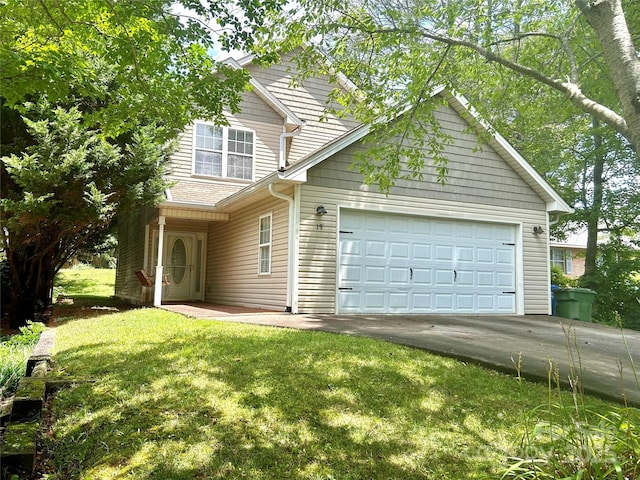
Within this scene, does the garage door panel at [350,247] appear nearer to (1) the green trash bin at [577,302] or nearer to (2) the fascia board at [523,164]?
(2) the fascia board at [523,164]

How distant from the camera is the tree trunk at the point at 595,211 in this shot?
17.4 m

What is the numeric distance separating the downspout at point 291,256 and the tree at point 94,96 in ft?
9.11

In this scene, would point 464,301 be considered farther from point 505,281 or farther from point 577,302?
point 577,302

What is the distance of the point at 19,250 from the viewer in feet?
32.7

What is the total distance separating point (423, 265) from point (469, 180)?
2.45m

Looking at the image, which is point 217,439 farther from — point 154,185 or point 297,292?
point 154,185

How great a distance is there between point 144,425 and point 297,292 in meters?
6.01

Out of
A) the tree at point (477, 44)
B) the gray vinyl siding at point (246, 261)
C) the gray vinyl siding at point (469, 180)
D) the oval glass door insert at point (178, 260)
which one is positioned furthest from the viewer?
the oval glass door insert at point (178, 260)

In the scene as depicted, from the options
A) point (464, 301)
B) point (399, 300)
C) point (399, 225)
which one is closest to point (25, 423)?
point (399, 300)

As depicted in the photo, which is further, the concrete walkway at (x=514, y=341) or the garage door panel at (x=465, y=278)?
the garage door panel at (x=465, y=278)

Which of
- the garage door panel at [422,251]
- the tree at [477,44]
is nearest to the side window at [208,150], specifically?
the tree at [477,44]

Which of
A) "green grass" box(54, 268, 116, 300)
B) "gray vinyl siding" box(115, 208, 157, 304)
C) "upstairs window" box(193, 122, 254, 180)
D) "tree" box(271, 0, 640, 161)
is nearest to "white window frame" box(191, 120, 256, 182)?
"upstairs window" box(193, 122, 254, 180)

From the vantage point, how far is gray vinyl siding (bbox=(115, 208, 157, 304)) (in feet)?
47.1

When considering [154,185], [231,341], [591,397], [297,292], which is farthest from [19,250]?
[591,397]
